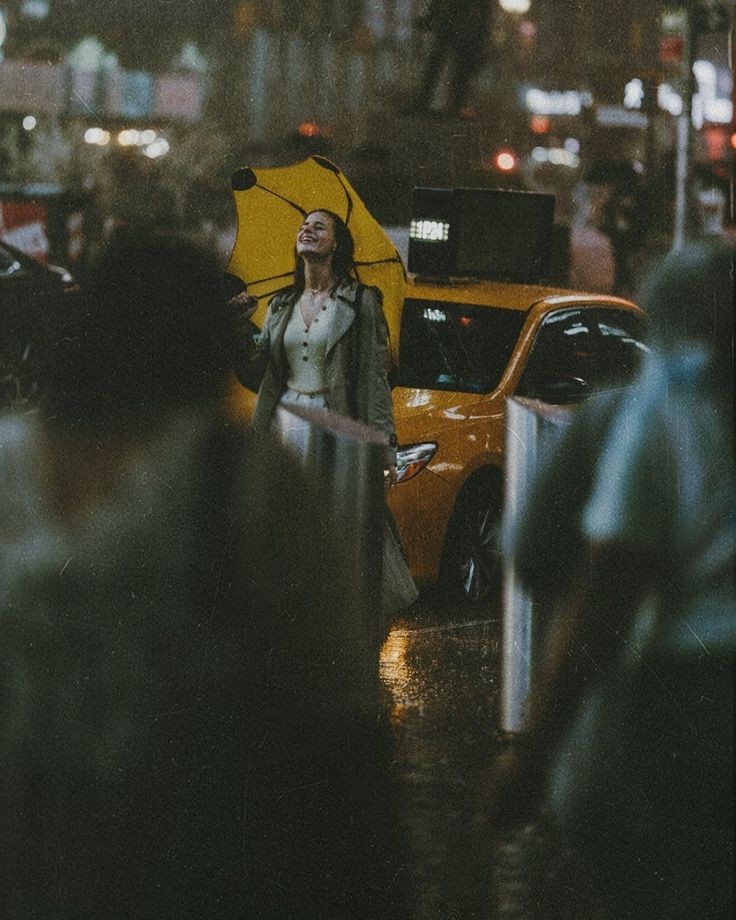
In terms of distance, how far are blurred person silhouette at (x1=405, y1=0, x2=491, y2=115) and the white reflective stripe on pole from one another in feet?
2.72

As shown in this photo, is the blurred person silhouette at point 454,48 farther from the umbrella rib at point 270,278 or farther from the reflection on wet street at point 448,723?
the reflection on wet street at point 448,723

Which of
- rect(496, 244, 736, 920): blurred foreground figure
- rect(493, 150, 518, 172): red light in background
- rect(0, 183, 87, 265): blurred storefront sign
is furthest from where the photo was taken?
rect(0, 183, 87, 265): blurred storefront sign

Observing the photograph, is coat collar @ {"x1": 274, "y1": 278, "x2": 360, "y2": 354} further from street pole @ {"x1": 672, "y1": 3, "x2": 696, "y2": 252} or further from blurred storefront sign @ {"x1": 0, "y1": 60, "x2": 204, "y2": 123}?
street pole @ {"x1": 672, "y1": 3, "x2": 696, "y2": 252}

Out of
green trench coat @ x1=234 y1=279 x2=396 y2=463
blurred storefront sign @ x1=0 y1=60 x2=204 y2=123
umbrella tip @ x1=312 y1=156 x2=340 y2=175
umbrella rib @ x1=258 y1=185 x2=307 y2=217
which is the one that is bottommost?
green trench coat @ x1=234 y1=279 x2=396 y2=463

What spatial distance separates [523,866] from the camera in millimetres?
3805

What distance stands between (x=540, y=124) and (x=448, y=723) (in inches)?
63.3

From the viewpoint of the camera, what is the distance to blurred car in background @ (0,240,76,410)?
13.3 feet

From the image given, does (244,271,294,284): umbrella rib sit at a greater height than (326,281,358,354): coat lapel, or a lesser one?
greater

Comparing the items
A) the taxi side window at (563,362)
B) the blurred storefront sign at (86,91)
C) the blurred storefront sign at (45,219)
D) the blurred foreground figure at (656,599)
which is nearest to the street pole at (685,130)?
the blurred foreground figure at (656,599)

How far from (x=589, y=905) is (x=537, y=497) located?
1179mm

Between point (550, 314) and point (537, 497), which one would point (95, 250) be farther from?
point (537, 497)

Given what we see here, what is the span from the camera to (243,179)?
3.84m

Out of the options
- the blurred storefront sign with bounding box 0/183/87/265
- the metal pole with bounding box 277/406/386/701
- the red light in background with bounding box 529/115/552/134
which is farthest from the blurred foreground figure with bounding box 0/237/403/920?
the red light in background with bounding box 529/115/552/134

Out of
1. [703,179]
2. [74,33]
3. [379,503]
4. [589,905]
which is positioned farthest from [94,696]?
[703,179]
